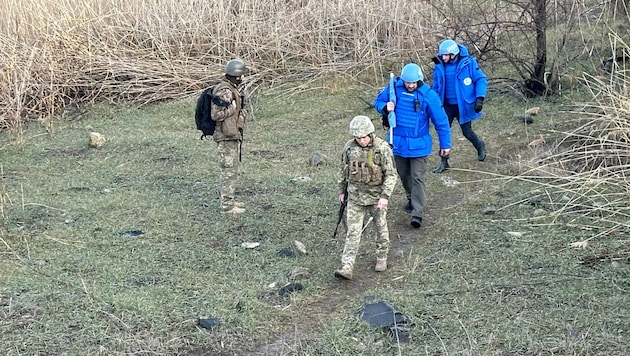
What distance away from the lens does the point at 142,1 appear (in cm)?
1152

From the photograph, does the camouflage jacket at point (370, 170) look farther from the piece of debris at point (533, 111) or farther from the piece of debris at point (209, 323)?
the piece of debris at point (533, 111)

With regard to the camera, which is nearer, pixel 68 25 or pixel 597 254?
pixel 597 254

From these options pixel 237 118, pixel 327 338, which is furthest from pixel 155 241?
pixel 327 338

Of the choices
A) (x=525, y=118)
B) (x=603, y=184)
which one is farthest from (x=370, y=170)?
(x=525, y=118)

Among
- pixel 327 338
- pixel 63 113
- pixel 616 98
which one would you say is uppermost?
pixel 616 98

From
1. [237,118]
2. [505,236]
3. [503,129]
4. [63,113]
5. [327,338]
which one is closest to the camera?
[327,338]

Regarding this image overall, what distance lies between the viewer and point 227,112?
632 centimetres

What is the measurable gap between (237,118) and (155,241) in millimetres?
1289

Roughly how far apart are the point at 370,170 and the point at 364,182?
103 millimetres

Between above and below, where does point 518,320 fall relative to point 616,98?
below

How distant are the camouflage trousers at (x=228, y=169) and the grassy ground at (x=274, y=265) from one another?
0.16m

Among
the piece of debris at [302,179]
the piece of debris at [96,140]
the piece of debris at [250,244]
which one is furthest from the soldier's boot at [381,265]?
the piece of debris at [96,140]

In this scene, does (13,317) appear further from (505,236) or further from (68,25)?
(68,25)

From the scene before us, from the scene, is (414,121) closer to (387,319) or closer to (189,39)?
(387,319)
